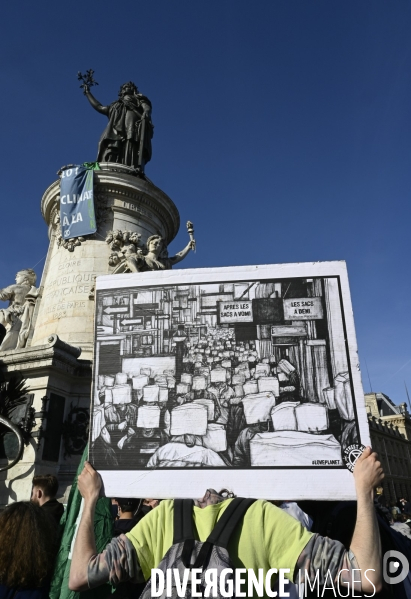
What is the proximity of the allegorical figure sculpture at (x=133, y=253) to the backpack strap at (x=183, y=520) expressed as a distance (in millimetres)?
10077

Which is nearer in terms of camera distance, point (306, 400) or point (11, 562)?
point (11, 562)

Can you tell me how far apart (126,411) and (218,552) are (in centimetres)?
111

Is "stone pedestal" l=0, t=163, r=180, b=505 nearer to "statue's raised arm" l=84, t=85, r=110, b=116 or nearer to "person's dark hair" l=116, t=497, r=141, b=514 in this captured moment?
"person's dark hair" l=116, t=497, r=141, b=514

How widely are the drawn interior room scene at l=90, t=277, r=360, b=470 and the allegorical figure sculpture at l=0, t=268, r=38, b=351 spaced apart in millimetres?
11126

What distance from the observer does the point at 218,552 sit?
5.67 ft

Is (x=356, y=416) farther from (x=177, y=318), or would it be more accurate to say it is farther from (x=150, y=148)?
(x=150, y=148)

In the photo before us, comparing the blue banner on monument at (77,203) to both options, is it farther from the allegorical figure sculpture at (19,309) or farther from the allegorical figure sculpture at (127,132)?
the allegorical figure sculpture at (127,132)

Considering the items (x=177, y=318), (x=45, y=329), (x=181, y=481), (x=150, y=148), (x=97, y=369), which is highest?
(x=150, y=148)

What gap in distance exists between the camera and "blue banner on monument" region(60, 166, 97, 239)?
13.2 metres

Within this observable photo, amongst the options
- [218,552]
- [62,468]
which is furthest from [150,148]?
[218,552]

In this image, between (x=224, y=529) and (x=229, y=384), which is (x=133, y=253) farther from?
(x=224, y=529)

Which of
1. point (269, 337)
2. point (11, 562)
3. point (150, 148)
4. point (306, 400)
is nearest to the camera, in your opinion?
point (11, 562)

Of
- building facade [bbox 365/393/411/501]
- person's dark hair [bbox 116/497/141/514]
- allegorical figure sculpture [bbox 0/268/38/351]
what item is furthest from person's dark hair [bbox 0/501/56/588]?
building facade [bbox 365/393/411/501]

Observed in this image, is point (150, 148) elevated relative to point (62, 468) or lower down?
elevated
